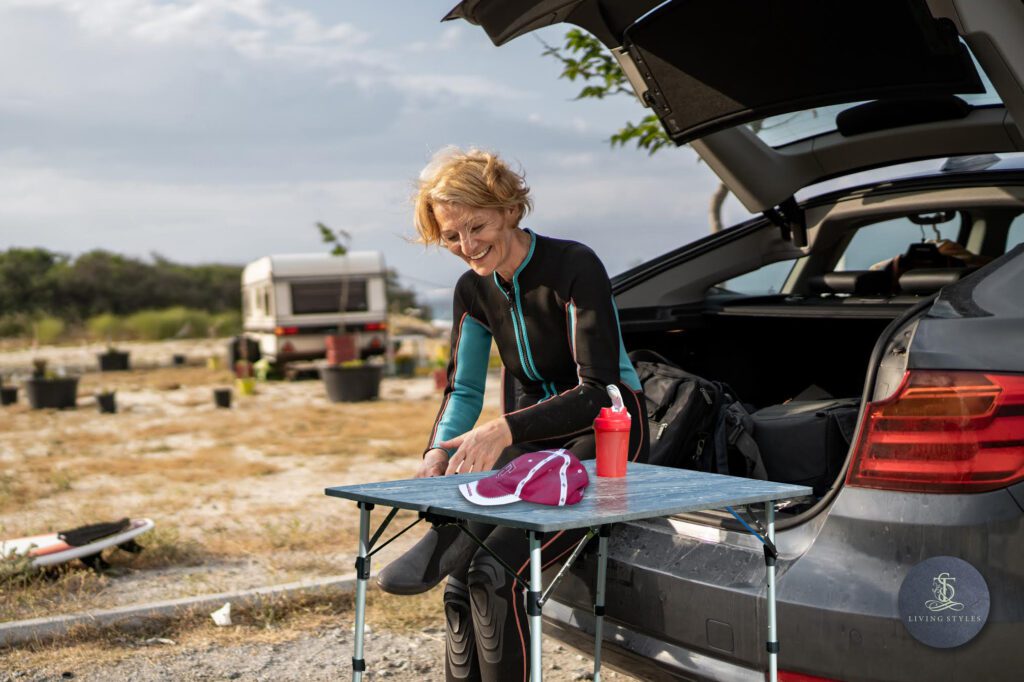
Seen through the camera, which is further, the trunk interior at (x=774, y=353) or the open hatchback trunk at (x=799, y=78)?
the trunk interior at (x=774, y=353)

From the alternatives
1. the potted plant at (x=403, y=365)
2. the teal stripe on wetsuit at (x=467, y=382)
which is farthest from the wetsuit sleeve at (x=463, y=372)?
the potted plant at (x=403, y=365)

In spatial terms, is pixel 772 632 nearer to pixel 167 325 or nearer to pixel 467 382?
pixel 467 382

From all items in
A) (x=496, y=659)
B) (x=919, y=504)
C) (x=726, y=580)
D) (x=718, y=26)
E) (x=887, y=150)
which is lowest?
(x=496, y=659)

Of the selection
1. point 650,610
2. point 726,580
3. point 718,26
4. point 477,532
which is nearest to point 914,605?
point 726,580

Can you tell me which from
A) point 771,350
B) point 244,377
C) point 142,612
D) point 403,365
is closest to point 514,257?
point 771,350

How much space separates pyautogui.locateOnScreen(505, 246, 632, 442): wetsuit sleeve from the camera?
8.93ft

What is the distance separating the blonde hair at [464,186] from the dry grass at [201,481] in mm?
1937

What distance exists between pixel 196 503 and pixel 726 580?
5.48 m

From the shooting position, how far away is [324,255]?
19.7 meters

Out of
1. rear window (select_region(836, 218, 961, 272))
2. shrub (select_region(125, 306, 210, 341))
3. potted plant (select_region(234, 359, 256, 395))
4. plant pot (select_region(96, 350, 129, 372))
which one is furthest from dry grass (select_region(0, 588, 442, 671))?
shrub (select_region(125, 306, 210, 341))

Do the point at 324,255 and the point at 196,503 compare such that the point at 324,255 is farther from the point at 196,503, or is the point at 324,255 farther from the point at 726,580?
the point at 726,580

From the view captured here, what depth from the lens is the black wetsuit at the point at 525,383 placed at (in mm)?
2465

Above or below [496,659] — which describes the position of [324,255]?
above

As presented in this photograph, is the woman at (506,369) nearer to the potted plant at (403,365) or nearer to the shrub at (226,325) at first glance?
the potted plant at (403,365)
